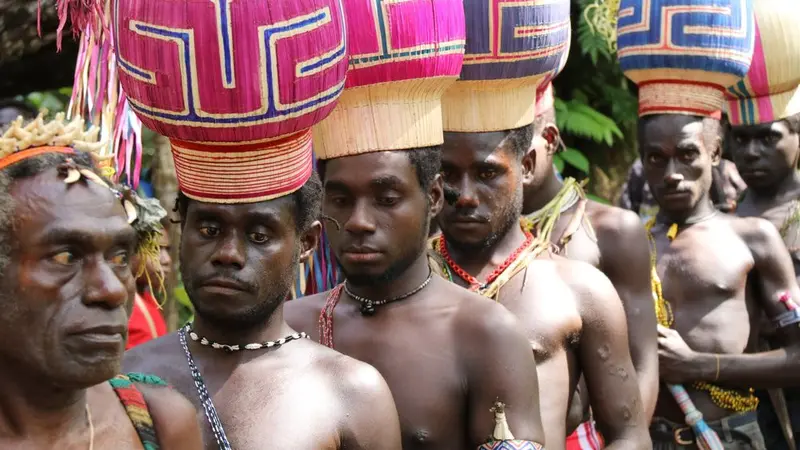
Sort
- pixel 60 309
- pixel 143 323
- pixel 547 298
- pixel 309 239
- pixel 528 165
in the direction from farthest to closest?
pixel 143 323 → pixel 528 165 → pixel 547 298 → pixel 309 239 → pixel 60 309

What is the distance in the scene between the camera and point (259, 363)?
324 centimetres

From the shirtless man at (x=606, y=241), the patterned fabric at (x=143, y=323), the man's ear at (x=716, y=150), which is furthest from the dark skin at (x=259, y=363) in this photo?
the man's ear at (x=716, y=150)

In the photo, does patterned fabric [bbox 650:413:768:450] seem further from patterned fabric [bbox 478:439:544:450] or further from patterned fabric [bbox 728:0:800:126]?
patterned fabric [bbox 478:439:544:450]

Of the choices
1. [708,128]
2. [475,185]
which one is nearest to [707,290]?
[708,128]

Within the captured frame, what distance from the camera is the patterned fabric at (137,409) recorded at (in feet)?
8.53

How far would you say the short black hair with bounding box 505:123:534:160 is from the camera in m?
4.31

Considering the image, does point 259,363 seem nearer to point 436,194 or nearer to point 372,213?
point 372,213

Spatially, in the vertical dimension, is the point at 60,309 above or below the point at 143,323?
above

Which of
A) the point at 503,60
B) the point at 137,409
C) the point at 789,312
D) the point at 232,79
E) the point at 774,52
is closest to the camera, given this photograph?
the point at 137,409

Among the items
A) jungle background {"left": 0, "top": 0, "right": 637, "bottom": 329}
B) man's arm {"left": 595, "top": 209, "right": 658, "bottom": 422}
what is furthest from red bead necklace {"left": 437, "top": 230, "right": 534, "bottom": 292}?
jungle background {"left": 0, "top": 0, "right": 637, "bottom": 329}

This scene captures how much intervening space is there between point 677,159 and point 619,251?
30.0 inches

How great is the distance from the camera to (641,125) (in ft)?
19.4

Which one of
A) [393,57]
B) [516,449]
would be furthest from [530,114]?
[516,449]

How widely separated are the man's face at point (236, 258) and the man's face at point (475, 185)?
110 cm
